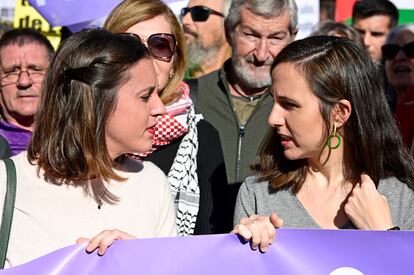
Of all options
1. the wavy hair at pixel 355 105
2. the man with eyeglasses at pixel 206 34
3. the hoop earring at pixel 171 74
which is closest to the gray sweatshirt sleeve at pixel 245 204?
the wavy hair at pixel 355 105

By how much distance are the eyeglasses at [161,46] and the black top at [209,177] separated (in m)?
0.38

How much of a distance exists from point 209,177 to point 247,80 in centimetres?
84

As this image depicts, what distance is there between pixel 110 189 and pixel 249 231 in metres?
0.63

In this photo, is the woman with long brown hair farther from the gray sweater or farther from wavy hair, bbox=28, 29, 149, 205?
wavy hair, bbox=28, 29, 149, 205

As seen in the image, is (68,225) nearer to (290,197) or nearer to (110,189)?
(110,189)

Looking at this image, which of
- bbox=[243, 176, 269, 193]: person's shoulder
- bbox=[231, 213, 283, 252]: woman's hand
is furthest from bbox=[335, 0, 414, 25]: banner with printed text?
bbox=[231, 213, 283, 252]: woman's hand

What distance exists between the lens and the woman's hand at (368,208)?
3.46 metres

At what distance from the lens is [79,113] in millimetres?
3451

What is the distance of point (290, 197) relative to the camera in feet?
→ 12.2

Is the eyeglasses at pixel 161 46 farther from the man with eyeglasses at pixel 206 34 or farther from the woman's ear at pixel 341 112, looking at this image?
the man with eyeglasses at pixel 206 34

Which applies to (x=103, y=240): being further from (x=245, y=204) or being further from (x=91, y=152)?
(x=245, y=204)

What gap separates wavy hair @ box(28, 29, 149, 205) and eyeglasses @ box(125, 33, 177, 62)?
91 centimetres

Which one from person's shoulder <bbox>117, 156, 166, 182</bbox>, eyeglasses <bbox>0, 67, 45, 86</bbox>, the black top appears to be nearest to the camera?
person's shoulder <bbox>117, 156, 166, 182</bbox>

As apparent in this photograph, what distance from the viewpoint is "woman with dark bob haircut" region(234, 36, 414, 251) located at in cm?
365
